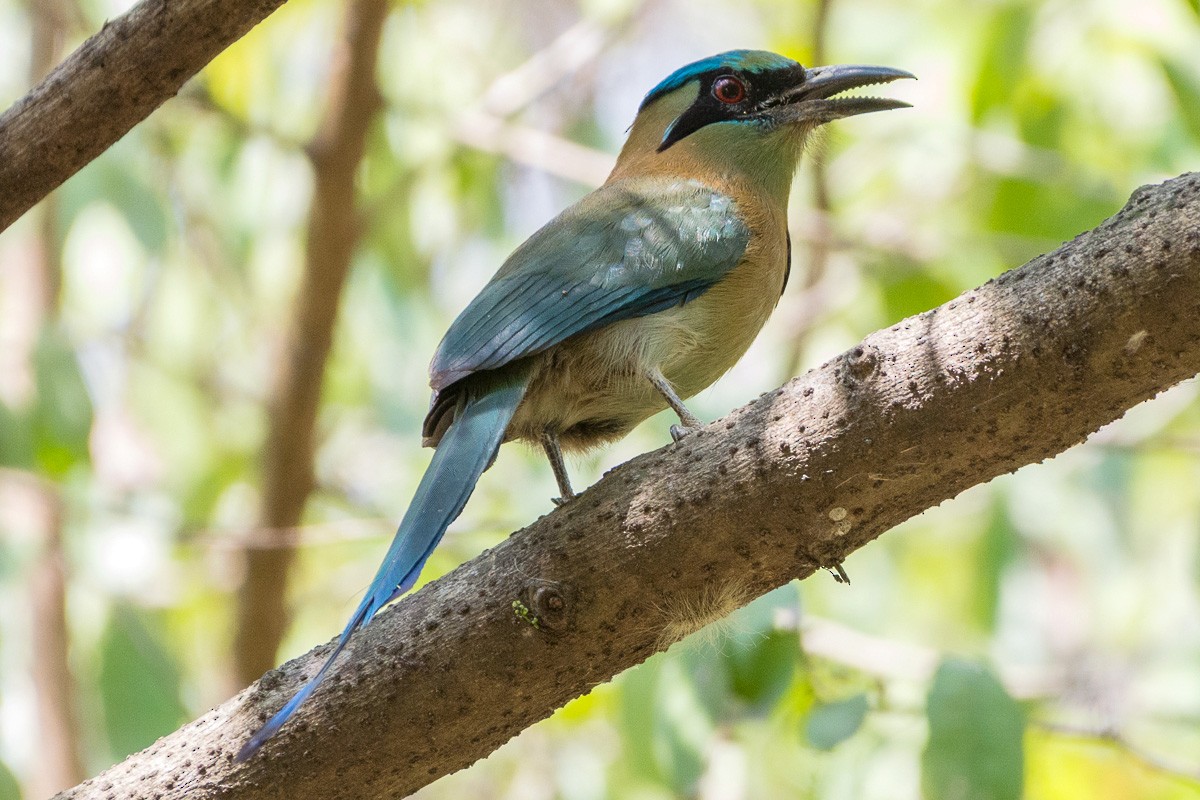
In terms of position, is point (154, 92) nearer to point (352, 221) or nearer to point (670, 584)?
point (670, 584)

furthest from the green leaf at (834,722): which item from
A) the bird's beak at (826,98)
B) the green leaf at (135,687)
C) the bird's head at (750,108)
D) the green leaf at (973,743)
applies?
the green leaf at (135,687)

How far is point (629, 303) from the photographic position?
3.38 metres

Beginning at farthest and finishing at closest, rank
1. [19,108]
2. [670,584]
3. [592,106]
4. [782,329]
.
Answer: [592,106]
[782,329]
[19,108]
[670,584]

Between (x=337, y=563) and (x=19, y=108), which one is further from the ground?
(x=337, y=563)

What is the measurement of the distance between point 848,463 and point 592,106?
210 inches

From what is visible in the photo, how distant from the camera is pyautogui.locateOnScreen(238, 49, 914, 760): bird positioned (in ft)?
10.2

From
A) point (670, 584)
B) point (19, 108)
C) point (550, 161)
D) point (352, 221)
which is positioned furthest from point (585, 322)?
point (550, 161)

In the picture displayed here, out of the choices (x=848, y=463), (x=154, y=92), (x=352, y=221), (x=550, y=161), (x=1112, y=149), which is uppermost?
(x=550, y=161)

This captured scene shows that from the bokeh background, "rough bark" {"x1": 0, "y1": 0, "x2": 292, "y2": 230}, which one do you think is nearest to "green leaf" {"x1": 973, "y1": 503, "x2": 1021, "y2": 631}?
the bokeh background

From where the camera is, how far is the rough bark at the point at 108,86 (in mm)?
2502

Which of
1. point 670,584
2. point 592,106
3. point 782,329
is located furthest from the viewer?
point 592,106

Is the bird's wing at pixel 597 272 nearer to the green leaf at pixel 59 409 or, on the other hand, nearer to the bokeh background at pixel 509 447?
the bokeh background at pixel 509 447

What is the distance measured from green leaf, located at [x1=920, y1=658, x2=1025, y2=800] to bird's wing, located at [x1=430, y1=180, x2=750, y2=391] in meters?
1.19

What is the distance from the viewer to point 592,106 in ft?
23.9
